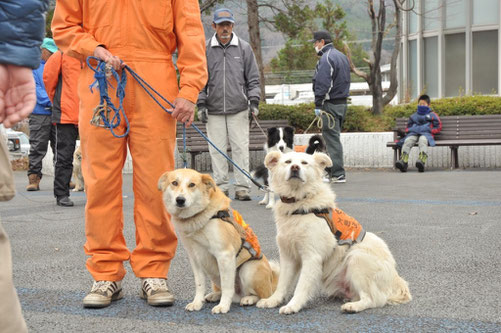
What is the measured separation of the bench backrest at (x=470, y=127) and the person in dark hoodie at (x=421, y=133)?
28 centimetres

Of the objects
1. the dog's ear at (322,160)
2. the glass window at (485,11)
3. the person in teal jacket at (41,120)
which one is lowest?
the dog's ear at (322,160)

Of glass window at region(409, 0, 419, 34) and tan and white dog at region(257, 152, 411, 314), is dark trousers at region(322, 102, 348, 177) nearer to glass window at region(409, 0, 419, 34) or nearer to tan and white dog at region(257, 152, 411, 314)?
tan and white dog at region(257, 152, 411, 314)

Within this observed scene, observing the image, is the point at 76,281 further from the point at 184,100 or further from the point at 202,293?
the point at 184,100

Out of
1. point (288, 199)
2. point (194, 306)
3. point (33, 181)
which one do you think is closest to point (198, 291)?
point (194, 306)

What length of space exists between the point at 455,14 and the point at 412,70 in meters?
2.73

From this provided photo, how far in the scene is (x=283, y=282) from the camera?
4000 millimetres

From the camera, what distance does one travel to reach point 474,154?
538 inches

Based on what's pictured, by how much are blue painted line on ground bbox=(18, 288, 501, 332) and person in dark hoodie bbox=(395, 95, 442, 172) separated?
940 centimetres

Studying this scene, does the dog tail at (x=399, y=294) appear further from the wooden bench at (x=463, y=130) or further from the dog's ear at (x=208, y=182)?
the wooden bench at (x=463, y=130)

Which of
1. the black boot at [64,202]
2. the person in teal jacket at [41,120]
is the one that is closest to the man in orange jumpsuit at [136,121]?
the black boot at [64,202]

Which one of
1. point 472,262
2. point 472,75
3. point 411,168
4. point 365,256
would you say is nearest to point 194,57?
point 365,256

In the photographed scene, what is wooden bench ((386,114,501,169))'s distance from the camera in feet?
44.5

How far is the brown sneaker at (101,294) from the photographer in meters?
3.88

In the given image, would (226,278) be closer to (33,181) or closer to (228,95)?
(228,95)
